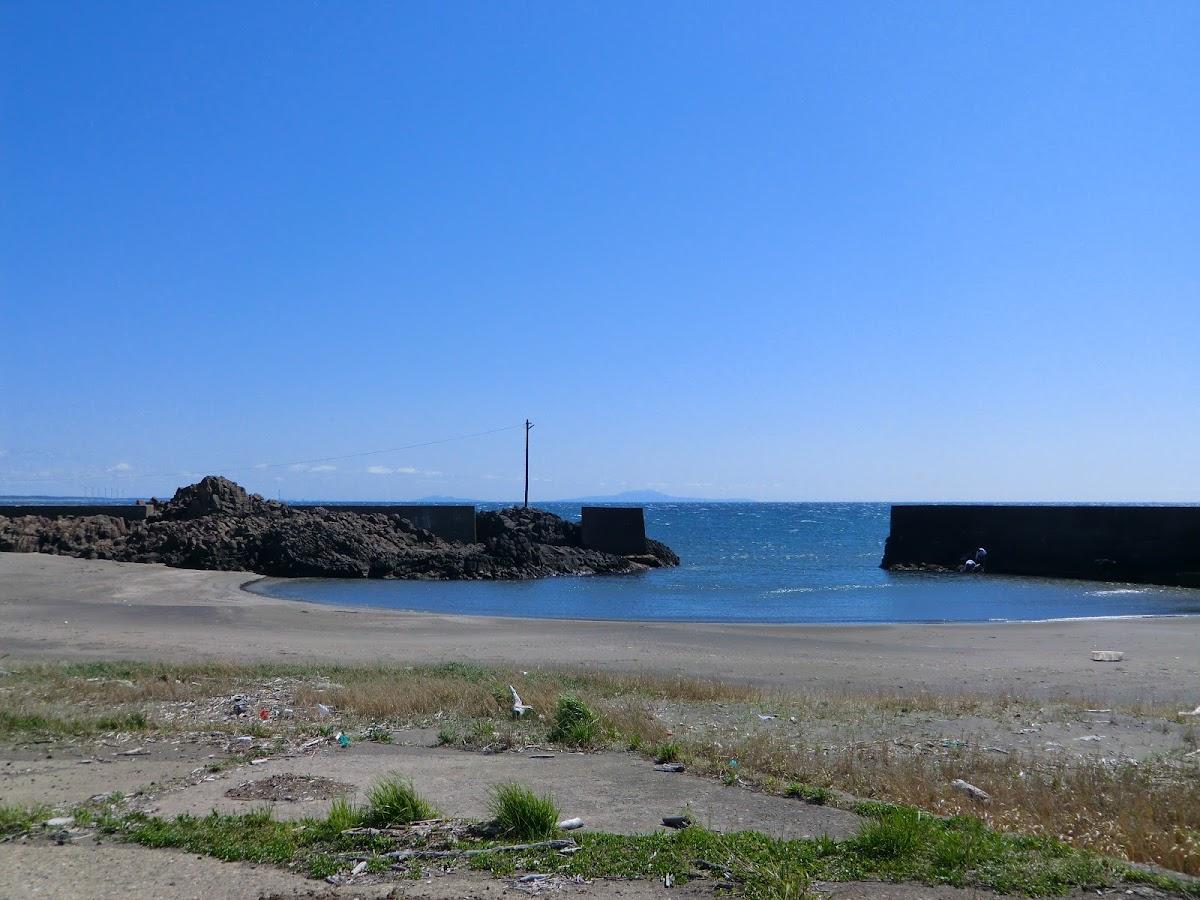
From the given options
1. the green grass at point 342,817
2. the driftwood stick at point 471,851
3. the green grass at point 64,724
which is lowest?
the green grass at point 64,724

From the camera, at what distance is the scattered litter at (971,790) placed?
793cm

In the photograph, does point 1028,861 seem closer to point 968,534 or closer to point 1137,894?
point 1137,894

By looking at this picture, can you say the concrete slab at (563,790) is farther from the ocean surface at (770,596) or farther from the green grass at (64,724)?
the ocean surface at (770,596)

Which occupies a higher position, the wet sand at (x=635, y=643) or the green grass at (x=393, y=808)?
the green grass at (x=393, y=808)

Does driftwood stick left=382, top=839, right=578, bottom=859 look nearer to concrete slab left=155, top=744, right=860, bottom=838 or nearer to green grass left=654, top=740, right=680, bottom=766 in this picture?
concrete slab left=155, top=744, right=860, bottom=838

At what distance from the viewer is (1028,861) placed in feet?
19.1

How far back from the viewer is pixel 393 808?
21.9 feet

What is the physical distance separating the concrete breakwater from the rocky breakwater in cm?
1292

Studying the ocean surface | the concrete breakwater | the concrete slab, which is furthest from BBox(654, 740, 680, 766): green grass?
the concrete breakwater

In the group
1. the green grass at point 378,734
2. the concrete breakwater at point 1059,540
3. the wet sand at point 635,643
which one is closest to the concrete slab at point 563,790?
the green grass at point 378,734

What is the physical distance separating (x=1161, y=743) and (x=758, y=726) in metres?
4.32

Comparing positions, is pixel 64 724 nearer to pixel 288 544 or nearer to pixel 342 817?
pixel 342 817

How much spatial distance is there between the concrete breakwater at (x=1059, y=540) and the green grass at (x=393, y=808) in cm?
4041

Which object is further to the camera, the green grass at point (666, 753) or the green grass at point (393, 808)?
the green grass at point (666, 753)
